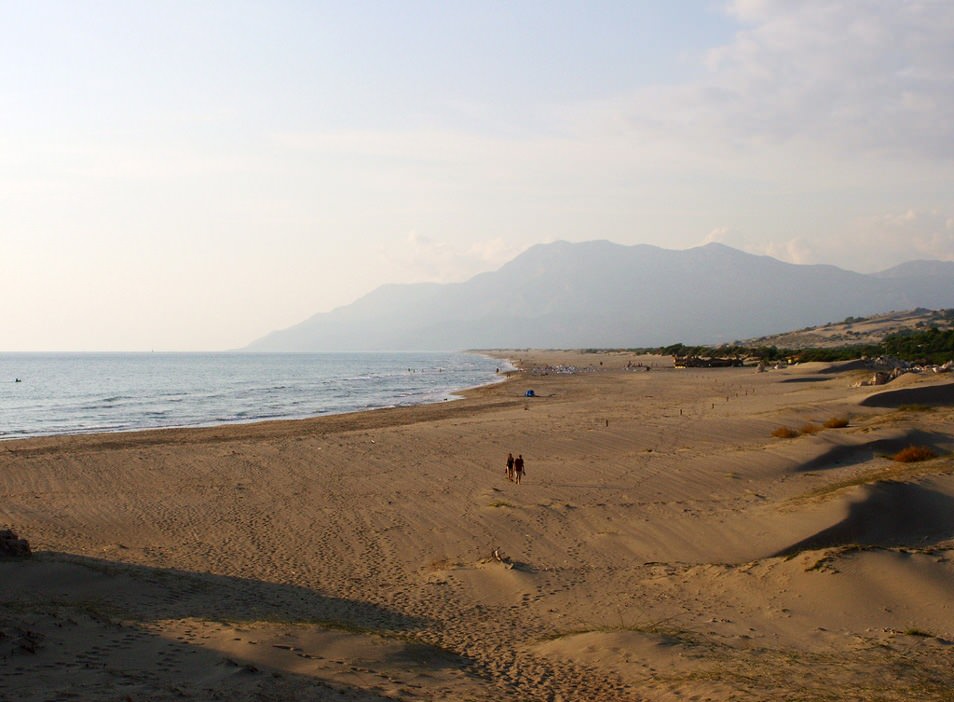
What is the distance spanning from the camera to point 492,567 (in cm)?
1205

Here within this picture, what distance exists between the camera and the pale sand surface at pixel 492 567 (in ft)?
23.9

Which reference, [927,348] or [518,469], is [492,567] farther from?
[927,348]

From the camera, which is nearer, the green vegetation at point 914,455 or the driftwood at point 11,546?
the driftwood at point 11,546

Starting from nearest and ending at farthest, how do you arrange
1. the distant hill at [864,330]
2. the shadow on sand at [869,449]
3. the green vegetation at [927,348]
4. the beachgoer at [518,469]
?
the beachgoer at [518,469] → the shadow on sand at [869,449] → the green vegetation at [927,348] → the distant hill at [864,330]

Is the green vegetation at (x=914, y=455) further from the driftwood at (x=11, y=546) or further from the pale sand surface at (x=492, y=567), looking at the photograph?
the driftwood at (x=11, y=546)

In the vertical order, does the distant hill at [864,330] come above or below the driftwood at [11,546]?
above

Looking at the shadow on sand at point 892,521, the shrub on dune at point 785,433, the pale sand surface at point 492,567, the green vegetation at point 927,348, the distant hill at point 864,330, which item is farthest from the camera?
the distant hill at point 864,330

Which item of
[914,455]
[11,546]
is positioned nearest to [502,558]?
[11,546]

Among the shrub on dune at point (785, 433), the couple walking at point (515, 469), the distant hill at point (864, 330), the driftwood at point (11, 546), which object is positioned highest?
the distant hill at point (864, 330)

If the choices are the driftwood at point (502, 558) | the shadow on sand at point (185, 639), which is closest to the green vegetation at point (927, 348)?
the driftwood at point (502, 558)

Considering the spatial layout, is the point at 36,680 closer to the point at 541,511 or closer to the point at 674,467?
the point at 541,511

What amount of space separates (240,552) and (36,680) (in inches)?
277

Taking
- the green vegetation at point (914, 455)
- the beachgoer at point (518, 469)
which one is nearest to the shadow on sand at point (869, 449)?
the green vegetation at point (914, 455)

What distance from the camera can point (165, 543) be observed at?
1373 centimetres
